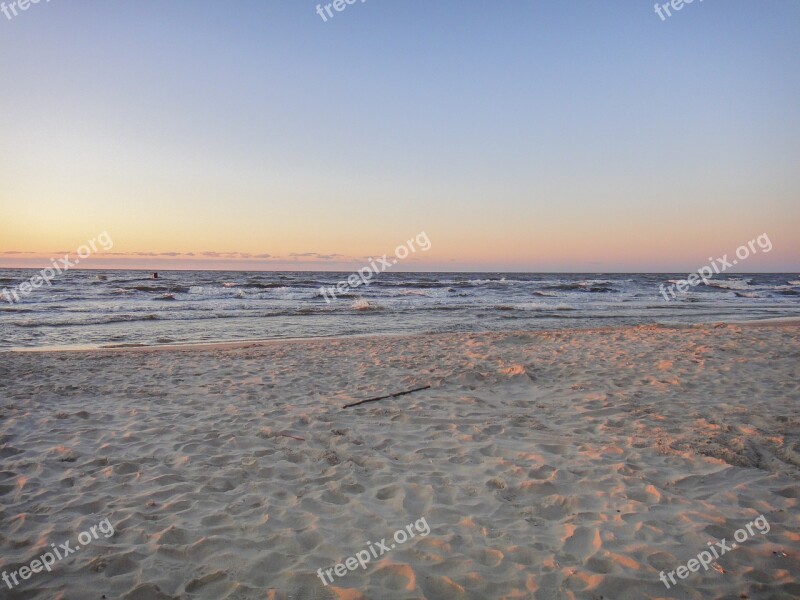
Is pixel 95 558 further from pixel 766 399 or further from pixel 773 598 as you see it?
pixel 766 399

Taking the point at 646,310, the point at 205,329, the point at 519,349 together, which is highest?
the point at 205,329

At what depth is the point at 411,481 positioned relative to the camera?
4.36 meters

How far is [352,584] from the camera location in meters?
3.00

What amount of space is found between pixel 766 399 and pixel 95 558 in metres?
7.81

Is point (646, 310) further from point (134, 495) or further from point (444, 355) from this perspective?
point (134, 495)

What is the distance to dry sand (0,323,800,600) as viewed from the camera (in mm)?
3057

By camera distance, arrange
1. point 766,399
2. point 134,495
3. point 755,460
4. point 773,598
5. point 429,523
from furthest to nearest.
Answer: point 766,399 → point 755,460 → point 134,495 → point 429,523 → point 773,598

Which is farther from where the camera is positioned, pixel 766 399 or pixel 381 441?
pixel 766 399

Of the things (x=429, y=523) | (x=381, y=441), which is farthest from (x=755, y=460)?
(x=381, y=441)

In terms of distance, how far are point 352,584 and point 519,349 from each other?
850 centimetres

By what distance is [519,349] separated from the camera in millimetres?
10906

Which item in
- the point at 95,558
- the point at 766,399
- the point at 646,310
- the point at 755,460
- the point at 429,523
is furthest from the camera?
the point at 646,310

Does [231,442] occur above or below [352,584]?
above

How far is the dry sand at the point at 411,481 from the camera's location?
3057 millimetres
